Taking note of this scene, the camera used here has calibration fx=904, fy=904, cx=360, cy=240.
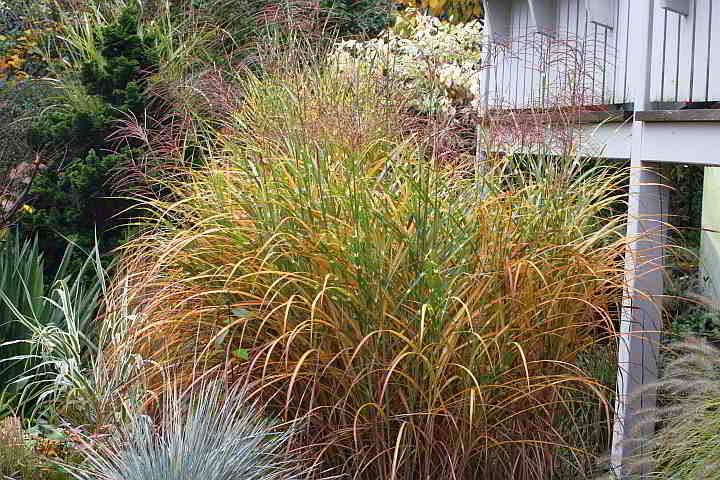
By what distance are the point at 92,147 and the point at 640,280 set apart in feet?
13.9

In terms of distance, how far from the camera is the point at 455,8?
11523 mm

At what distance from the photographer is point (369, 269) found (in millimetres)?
3254

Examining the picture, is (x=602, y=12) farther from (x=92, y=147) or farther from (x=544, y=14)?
(x=92, y=147)

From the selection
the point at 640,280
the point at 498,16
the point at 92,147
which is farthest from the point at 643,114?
the point at 92,147

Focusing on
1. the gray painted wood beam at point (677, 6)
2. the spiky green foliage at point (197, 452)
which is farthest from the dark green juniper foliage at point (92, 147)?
the gray painted wood beam at point (677, 6)

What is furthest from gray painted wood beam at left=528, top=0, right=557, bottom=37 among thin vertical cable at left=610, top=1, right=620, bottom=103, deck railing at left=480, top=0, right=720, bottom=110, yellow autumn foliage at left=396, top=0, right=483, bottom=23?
yellow autumn foliage at left=396, top=0, right=483, bottom=23

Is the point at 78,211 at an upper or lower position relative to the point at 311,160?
lower

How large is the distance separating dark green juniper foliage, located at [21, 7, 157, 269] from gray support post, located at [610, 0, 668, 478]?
344 centimetres

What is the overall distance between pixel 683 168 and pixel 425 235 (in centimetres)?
→ 480

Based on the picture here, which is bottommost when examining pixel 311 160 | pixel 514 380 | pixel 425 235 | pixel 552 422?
pixel 552 422

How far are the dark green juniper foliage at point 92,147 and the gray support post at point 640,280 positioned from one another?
344cm

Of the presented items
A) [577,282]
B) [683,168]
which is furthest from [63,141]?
[683,168]

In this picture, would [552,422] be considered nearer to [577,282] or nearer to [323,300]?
[577,282]

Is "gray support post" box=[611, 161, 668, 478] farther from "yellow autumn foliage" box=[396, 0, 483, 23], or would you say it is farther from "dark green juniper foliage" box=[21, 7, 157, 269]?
"yellow autumn foliage" box=[396, 0, 483, 23]
